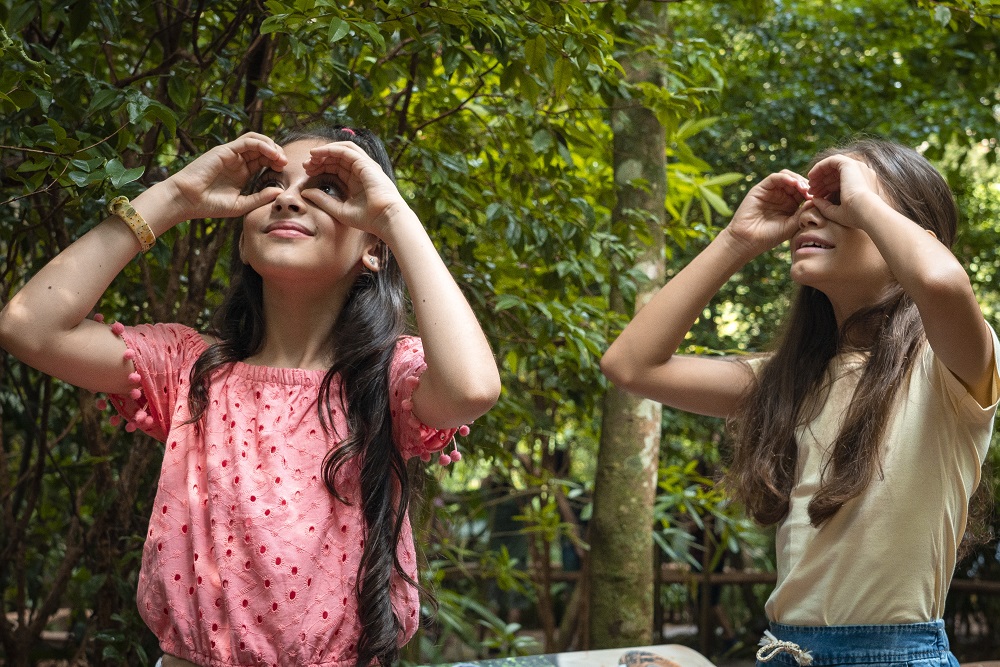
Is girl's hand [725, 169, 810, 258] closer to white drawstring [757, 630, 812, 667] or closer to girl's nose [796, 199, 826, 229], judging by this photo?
girl's nose [796, 199, 826, 229]

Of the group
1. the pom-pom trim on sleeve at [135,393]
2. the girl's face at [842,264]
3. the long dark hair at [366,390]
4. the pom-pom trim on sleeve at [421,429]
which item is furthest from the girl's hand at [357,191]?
the girl's face at [842,264]

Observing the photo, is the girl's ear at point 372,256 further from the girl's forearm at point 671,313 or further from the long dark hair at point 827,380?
the long dark hair at point 827,380

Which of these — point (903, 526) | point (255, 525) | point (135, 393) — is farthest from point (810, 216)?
point (135, 393)

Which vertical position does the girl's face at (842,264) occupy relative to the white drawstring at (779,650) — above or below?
above

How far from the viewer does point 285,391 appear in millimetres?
1640

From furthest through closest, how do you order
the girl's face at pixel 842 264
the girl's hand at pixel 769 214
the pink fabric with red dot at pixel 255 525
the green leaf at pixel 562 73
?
the green leaf at pixel 562 73, the girl's hand at pixel 769 214, the girl's face at pixel 842 264, the pink fabric with red dot at pixel 255 525

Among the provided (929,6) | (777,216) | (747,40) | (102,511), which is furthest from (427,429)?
(747,40)

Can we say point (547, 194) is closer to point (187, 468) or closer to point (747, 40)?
point (187, 468)

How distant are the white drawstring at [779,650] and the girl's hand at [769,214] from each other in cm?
70

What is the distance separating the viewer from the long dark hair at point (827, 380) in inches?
63.8

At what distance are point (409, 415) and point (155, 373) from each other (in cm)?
44

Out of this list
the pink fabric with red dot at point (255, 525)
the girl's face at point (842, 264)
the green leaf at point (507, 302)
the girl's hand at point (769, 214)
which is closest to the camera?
the pink fabric with red dot at point (255, 525)

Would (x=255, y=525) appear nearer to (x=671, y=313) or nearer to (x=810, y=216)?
(x=671, y=313)

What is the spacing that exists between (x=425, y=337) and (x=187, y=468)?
0.44 meters
